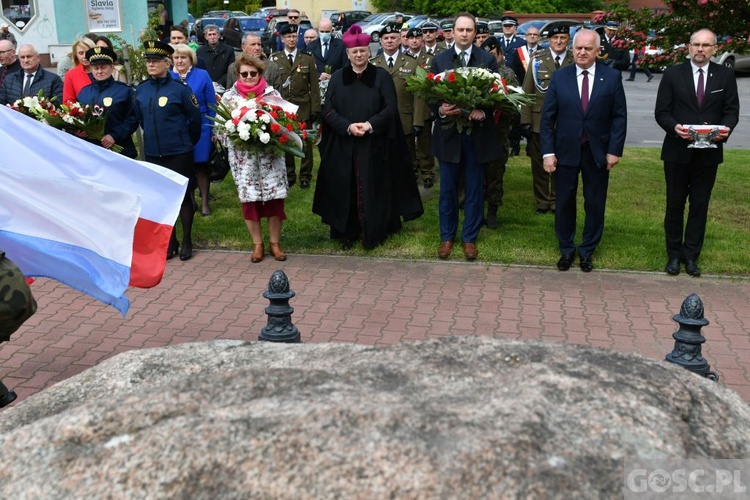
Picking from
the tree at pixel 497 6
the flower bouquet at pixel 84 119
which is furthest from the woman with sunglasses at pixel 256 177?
the tree at pixel 497 6

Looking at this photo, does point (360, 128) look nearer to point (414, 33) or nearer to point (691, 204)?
point (691, 204)

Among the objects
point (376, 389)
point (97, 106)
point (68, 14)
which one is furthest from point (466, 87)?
point (68, 14)

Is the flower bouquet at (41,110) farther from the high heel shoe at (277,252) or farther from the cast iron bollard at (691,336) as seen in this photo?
the cast iron bollard at (691,336)

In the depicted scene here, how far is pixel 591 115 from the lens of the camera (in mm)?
8445

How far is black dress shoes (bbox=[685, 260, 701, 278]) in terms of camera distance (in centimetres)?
848

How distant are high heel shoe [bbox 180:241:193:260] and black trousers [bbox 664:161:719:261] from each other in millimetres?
4757

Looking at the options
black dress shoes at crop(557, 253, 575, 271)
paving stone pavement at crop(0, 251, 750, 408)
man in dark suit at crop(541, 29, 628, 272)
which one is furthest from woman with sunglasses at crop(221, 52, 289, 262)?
black dress shoes at crop(557, 253, 575, 271)

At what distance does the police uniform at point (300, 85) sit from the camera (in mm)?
12219

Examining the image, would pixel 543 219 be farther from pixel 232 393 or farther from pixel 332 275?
pixel 232 393

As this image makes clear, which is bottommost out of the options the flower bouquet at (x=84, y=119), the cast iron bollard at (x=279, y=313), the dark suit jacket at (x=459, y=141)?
the cast iron bollard at (x=279, y=313)

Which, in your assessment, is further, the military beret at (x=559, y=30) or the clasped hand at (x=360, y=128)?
the military beret at (x=559, y=30)

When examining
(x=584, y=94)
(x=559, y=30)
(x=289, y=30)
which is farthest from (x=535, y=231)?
(x=289, y=30)

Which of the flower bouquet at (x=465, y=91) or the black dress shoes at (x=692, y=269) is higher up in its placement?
the flower bouquet at (x=465, y=91)

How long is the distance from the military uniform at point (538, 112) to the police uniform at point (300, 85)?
3.04 meters
